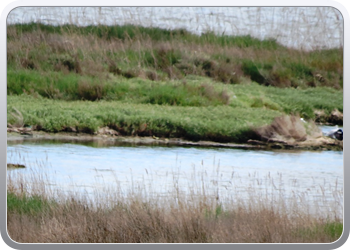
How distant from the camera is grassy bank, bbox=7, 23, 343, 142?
19.4 feet

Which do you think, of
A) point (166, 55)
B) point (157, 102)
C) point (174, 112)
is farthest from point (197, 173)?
point (174, 112)

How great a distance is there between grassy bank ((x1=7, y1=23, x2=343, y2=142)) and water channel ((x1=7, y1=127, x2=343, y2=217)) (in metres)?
0.47

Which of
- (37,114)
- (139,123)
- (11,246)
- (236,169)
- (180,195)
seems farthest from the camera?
(139,123)

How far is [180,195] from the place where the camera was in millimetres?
5656

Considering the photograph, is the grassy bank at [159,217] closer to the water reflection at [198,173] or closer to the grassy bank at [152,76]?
the water reflection at [198,173]

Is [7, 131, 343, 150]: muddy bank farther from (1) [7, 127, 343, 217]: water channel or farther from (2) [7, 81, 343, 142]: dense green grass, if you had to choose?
(1) [7, 127, 343, 217]: water channel

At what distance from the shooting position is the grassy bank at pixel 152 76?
590 cm

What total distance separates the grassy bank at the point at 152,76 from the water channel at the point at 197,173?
0.47 metres

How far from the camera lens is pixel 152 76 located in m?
6.58

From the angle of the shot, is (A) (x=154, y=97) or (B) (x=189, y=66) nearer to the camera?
(B) (x=189, y=66)

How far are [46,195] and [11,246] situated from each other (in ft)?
2.16

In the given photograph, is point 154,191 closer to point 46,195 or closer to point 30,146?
point 46,195

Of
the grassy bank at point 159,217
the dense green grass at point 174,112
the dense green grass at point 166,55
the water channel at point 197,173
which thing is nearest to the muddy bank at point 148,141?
the dense green grass at point 174,112

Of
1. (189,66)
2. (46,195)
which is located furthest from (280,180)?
(46,195)
